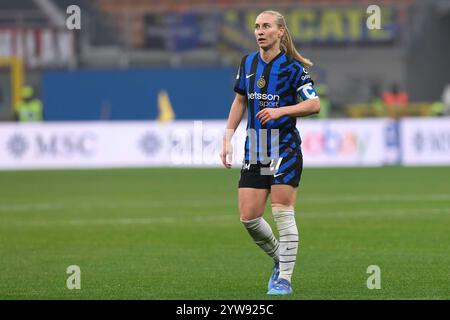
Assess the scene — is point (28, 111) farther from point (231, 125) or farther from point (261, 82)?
point (261, 82)

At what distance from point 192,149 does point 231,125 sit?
2076cm

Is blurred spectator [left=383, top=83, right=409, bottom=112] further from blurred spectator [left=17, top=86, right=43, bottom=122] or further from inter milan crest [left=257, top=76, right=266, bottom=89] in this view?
inter milan crest [left=257, top=76, right=266, bottom=89]

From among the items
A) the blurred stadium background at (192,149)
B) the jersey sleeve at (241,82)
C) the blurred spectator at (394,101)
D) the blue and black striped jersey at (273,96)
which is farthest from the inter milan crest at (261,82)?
the blurred spectator at (394,101)

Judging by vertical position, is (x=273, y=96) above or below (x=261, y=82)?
below

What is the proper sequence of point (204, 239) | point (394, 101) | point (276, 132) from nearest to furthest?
1. point (276, 132)
2. point (204, 239)
3. point (394, 101)

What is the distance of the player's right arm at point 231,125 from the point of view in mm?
9617

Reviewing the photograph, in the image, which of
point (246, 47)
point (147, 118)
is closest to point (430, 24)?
point (246, 47)

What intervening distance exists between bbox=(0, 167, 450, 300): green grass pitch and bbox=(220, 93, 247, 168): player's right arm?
1.12m

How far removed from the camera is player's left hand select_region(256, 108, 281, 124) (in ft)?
30.0

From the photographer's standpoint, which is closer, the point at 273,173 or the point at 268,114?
the point at 268,114

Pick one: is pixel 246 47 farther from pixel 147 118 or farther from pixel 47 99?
pixel 47 99

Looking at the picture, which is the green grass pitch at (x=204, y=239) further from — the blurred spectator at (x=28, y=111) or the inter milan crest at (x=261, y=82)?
the blurred spectator at (x=28, y=111)

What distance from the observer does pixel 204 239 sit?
14.3 metres

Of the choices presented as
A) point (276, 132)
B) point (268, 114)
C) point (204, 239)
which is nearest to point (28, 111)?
point (204, 239)
